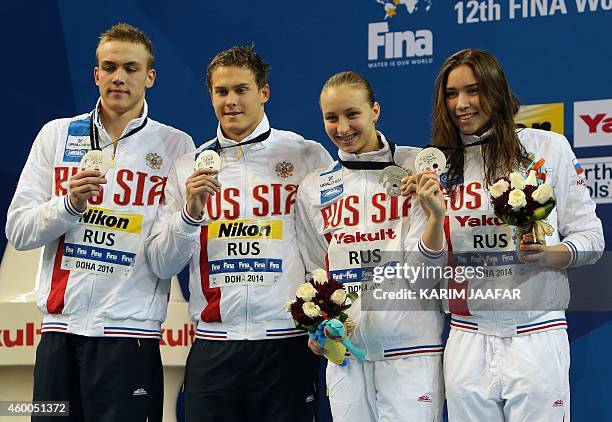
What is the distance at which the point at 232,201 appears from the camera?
12.7ft

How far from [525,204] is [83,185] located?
167 centimetres

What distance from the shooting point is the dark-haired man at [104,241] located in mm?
3734

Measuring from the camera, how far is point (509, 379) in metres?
3.24

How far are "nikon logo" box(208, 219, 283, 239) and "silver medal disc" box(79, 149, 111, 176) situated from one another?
499 mm

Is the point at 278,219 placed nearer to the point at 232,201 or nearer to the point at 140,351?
the point at 232,201

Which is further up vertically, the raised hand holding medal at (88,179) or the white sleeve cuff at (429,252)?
the raised hand holding medal at (88,179)

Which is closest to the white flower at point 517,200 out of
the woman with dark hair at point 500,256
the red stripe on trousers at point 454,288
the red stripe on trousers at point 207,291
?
the woman with dark hair at point 500,256

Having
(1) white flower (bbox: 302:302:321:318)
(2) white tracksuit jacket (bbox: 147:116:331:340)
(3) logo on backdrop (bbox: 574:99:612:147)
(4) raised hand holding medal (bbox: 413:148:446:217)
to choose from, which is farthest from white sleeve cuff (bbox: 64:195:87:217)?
(3) logo on backdrop (bbox: 574:99:612:147)

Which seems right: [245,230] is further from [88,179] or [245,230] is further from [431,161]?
[431,161]

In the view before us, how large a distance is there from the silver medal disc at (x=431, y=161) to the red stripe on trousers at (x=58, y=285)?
1501 mm

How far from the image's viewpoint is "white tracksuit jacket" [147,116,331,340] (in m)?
3.75

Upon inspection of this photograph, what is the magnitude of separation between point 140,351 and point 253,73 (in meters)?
1.23

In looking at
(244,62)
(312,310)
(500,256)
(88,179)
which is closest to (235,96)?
(244,62)

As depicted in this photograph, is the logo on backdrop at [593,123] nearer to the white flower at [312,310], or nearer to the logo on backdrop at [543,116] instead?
the logo on backdrop at [543,116]
